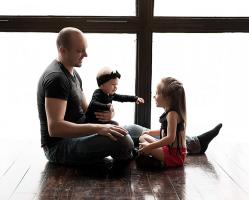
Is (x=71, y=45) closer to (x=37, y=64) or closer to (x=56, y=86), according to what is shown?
(x=56, y=86)

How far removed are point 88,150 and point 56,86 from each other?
470mm

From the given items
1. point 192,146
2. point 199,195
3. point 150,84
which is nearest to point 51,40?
point 150,84

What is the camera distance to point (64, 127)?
7.93 feet

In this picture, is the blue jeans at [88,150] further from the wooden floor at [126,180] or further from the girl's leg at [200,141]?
the girl's leg at [200,141]

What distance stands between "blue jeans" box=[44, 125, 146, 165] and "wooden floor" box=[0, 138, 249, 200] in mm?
75

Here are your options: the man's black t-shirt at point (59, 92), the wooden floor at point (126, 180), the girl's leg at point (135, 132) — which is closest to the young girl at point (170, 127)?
the wooden floor at point (126, 180)

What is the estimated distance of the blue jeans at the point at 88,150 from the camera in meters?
2.47

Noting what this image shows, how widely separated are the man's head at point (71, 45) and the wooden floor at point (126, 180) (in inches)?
29.8

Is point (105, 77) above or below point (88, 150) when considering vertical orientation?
above

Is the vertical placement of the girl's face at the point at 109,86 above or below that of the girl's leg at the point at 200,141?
above

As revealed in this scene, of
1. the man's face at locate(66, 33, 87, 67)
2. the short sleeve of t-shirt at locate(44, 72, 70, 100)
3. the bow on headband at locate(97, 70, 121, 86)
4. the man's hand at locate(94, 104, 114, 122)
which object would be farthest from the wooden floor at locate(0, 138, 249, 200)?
the man's face at locate(66, 33, 87, 67)

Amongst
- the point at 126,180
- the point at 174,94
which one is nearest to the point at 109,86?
the point at 174,94

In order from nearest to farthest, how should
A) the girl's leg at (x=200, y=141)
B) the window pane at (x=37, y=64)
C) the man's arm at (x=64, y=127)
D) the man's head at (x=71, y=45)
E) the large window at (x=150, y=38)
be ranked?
the man's arm at (x=64, y=127) < the man's head at (x=71, y=45) < the girl's leg at (x=200, y=141) < the large window at (x=150, y=38) < the window pane at (x=37, y=64)

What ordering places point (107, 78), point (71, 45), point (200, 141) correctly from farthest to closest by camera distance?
point (200, 141)
point (107, 78)
point (71, 45)
